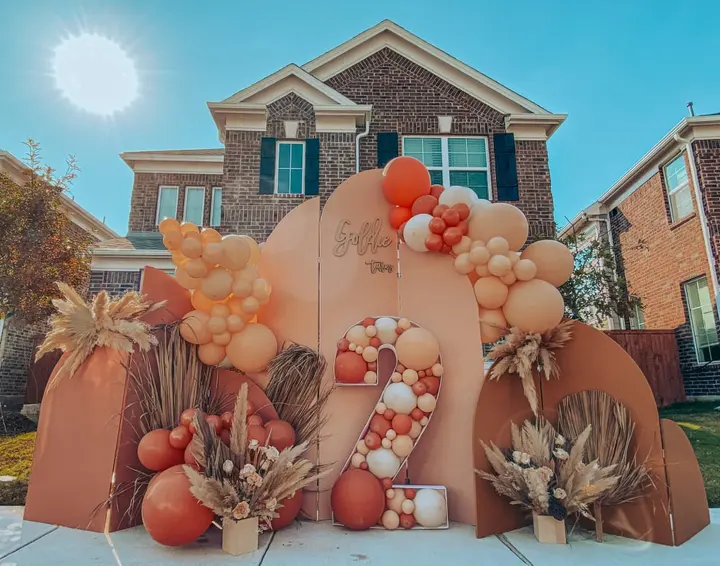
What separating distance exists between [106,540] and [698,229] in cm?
1227

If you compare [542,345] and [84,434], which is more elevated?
[542,345]

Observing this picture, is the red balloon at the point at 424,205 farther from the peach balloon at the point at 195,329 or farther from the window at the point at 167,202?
the window at the point at 167,202

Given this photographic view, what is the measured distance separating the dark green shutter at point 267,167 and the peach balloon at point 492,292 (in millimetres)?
6606

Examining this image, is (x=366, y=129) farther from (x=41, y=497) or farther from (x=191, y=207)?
(x=41, y=497)

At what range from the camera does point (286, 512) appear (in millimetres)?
3062

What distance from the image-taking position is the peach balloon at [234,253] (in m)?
3.43

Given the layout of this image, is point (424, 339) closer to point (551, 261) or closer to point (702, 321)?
point (551, 261)

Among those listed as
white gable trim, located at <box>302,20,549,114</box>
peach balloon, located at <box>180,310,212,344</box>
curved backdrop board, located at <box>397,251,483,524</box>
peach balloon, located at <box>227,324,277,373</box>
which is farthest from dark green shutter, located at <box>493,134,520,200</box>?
peach balloon, located at <box>180,310,212,344</box>

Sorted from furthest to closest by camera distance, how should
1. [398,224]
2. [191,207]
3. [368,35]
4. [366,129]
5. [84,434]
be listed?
[191,207] < [368,35] < [366,129] < [398,224] < [84,434]

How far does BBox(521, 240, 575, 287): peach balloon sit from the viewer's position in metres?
3.44

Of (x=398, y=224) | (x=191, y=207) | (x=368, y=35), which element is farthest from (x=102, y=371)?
(x=191, y=207)

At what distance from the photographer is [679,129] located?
34.1ft

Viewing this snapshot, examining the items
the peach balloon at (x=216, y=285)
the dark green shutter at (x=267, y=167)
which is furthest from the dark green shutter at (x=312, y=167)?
the peach balloon at (x=216, y=285)

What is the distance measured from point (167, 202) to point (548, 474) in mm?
12552
